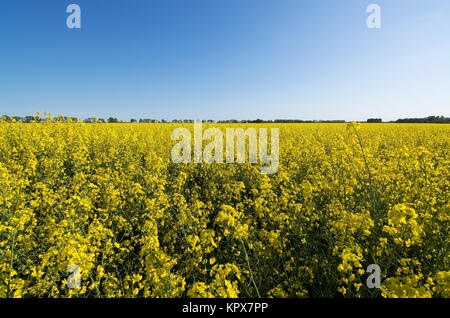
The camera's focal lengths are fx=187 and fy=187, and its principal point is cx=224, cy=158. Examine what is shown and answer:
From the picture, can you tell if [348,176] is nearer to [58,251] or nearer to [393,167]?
[393,167]

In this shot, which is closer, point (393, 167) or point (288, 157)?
point (393, 167)

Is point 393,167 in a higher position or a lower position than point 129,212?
higher

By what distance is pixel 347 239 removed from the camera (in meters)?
2.58

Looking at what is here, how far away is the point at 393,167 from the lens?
4594 millimetres

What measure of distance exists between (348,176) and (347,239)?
2.74m

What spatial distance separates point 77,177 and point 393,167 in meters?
7.31
